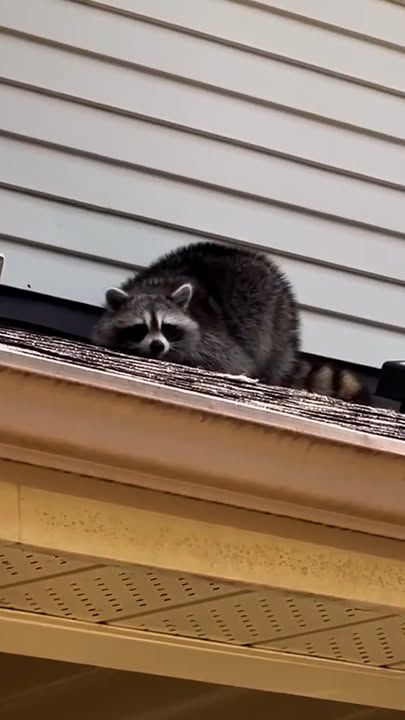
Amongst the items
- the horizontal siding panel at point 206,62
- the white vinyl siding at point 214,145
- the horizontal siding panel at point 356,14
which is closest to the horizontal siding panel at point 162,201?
the white vinyl siding at point 214,145

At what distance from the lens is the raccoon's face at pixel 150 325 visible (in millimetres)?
3971

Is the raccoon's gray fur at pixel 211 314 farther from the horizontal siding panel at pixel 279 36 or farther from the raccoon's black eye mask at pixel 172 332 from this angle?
the horizontal siding panel at pixel 279 36

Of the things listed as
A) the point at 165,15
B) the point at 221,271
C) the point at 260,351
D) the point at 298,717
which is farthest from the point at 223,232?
the point at 298,717

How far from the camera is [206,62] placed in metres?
3.96

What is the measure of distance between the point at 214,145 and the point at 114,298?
0.65 metres

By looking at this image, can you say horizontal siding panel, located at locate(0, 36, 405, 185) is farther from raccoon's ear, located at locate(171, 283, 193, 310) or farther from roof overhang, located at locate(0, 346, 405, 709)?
roof overhang, located at locate(0, 346, 405, 709)

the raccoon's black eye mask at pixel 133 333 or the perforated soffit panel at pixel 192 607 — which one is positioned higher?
the raccoon's black eye mask at pixel 133 333

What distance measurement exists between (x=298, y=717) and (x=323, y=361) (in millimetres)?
1833

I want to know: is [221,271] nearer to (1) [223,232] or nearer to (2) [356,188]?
(1) [223,232]

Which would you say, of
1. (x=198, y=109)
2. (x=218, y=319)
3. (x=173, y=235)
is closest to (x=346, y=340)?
(x=218, y=319)

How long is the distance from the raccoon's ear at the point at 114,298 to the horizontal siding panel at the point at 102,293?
0.17ft

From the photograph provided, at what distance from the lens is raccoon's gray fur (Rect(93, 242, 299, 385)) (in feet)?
13.1

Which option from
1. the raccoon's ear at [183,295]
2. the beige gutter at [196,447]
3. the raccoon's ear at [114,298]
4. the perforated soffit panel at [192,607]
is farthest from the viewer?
the raccoon's ear at [183,295]

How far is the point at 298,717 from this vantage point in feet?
7.93
